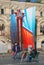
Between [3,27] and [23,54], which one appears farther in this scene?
[3,27]

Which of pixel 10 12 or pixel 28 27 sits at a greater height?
pixel 10 12

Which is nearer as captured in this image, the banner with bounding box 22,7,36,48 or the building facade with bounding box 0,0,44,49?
the banner with bounding box 22,7,36,48

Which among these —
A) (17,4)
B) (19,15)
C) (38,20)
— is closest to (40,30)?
(38,20)

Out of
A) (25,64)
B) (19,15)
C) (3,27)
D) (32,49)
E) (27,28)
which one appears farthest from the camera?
(3,27)

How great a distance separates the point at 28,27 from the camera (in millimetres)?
→ 20406

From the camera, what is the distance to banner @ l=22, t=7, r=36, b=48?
19750mm

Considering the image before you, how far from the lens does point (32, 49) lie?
1917 cm

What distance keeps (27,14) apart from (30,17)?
1.98 feet

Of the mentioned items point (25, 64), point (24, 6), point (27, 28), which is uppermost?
point (24, 6)

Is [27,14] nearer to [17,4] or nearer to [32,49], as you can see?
[32,49]

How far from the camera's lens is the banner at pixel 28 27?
64.8 ft

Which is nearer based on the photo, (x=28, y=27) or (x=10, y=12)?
(x=28, y=27)

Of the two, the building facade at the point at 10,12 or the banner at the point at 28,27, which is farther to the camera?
the building facade at the point at 10,12

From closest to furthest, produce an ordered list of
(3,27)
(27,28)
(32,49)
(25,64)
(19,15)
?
(25,64)
(32,49)
(27,28)
(19,15)
(3,27)
